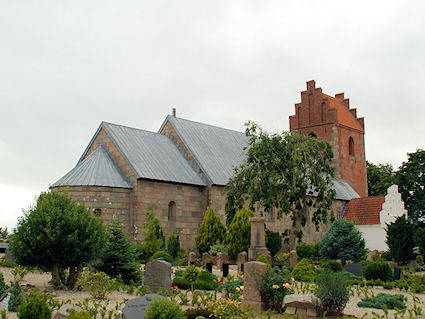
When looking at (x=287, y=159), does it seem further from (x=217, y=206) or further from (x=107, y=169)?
(x=107, y=169)

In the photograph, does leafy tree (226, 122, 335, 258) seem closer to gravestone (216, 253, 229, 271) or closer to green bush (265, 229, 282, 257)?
green bush (265, 229, 282, 257)

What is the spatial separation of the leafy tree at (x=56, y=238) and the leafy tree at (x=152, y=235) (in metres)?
6.35

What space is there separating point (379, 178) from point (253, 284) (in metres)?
36.2

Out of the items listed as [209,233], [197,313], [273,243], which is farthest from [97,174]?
[197,313]

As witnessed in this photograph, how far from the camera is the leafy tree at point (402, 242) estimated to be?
1752 centimetres

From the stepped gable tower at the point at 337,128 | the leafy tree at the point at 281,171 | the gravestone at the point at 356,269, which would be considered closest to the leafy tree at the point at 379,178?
the stepped gable tower at the point at 337,128

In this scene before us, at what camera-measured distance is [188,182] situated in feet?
67.7

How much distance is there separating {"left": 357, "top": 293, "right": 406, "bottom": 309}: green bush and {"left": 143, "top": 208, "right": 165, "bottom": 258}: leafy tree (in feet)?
29.4

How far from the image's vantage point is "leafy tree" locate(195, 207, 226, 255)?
18.7 metres

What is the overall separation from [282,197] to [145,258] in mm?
6201

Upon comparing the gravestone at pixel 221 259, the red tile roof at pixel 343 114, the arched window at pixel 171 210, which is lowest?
the gravestone at pixel 221 259

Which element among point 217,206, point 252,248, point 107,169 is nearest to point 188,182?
point 217,206

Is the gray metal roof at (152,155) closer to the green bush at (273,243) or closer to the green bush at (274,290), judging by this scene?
the green bush at (273,243)

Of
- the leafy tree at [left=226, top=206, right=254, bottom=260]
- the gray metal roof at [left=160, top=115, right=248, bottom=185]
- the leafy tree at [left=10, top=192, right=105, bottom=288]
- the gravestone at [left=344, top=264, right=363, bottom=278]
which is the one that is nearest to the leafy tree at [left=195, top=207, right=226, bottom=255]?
the leafy tree at [left=226, top=206, right=254, bottom=260]
